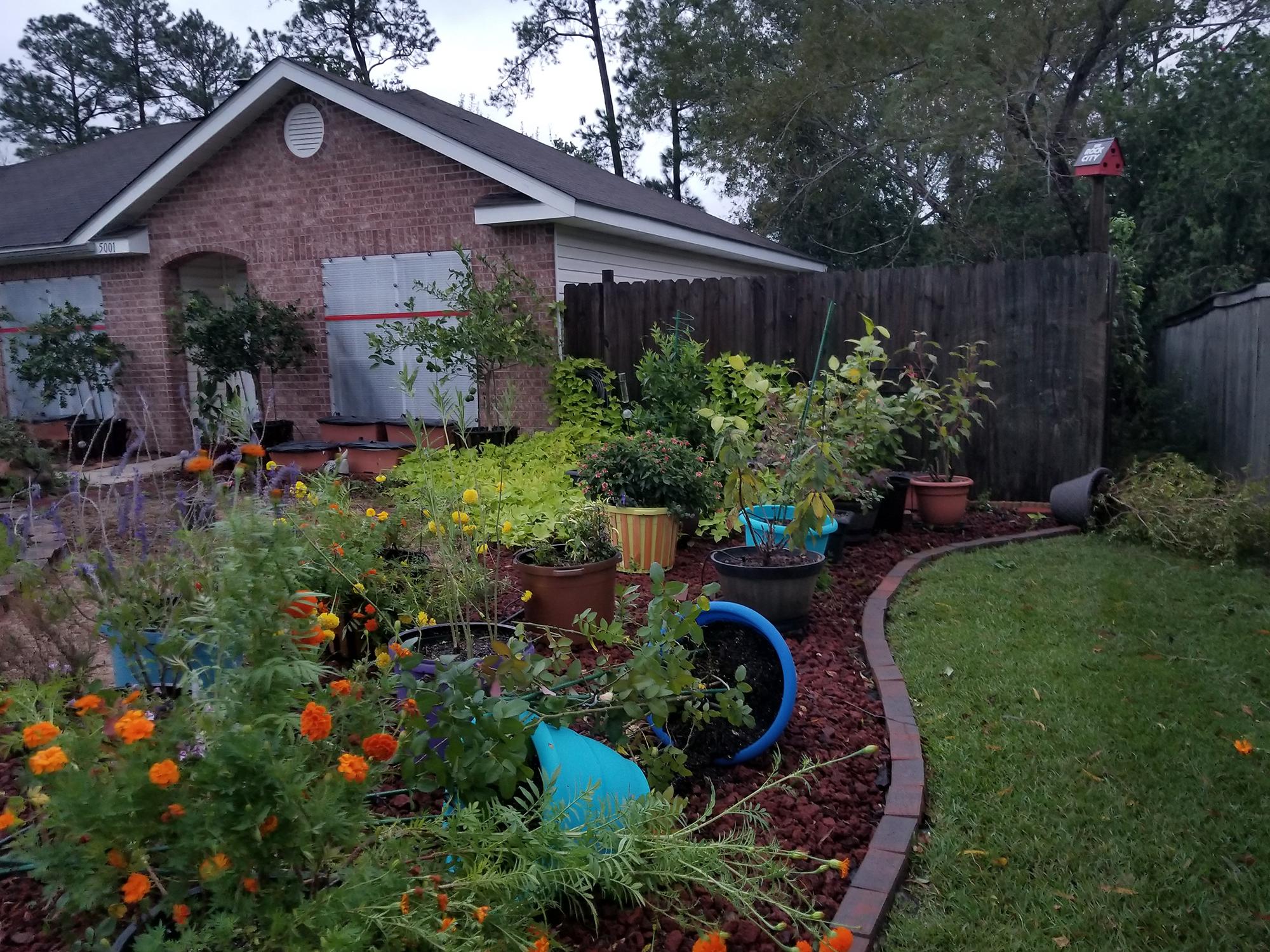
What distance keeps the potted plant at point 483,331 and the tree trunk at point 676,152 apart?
16.8m

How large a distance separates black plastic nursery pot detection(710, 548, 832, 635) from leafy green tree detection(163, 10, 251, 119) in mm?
29940

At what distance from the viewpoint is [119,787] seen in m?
1.51

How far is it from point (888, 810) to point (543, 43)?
24.3 m

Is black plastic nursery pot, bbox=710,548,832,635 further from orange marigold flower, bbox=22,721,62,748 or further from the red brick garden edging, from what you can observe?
orange marigold flower, bbox=22,721,62,748

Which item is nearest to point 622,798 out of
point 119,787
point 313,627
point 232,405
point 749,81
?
point 313,627

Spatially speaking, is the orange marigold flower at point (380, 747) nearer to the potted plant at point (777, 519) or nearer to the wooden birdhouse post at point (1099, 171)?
the potted plant at point (777, 519)

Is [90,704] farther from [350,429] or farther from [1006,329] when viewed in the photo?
[350,429]

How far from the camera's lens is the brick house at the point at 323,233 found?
8.91 metres

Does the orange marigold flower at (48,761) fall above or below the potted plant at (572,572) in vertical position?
above

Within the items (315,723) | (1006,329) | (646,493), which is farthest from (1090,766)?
(1006,329)

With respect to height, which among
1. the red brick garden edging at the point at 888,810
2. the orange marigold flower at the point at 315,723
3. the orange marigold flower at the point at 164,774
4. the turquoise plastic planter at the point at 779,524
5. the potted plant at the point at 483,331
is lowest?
the red brick garden edging at the point at 888,810

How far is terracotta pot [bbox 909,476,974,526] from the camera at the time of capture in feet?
20.8

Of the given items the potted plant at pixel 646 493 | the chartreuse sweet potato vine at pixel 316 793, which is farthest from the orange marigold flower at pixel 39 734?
the potted plant at pixel 646 493

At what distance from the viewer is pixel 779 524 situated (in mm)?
4496
